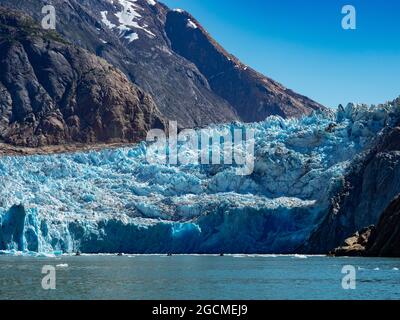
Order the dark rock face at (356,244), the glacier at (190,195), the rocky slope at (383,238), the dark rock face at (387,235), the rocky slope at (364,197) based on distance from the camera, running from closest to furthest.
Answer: the dark rock face at (387,235), the rocky slope at (383,238), the dark rock face at (356,244), the rocky slope at (364,197), the glacier at (190,195)

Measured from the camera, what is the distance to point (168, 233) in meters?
85.1

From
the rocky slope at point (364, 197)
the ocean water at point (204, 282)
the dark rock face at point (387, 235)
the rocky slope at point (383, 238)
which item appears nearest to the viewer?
the ocean water at point (204, 282)

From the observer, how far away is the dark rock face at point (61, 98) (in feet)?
483

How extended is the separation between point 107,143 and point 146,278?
10335 centimetres

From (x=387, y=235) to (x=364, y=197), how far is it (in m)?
12.9

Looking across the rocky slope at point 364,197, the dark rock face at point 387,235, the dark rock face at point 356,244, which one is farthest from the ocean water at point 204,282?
the rocky slope at point 364,197

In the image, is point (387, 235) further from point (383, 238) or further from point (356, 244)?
point (356, 244)

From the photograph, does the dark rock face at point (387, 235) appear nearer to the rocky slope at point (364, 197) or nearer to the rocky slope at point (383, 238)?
the rocky slope at point (383, 238)

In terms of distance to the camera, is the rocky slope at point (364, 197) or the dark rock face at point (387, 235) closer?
the dark rock face at point (387, 235)

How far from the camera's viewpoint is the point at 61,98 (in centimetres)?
15350

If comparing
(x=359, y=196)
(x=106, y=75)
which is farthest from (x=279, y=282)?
(x=106, y=75)

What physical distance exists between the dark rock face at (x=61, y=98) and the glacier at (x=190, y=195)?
1888 inches
